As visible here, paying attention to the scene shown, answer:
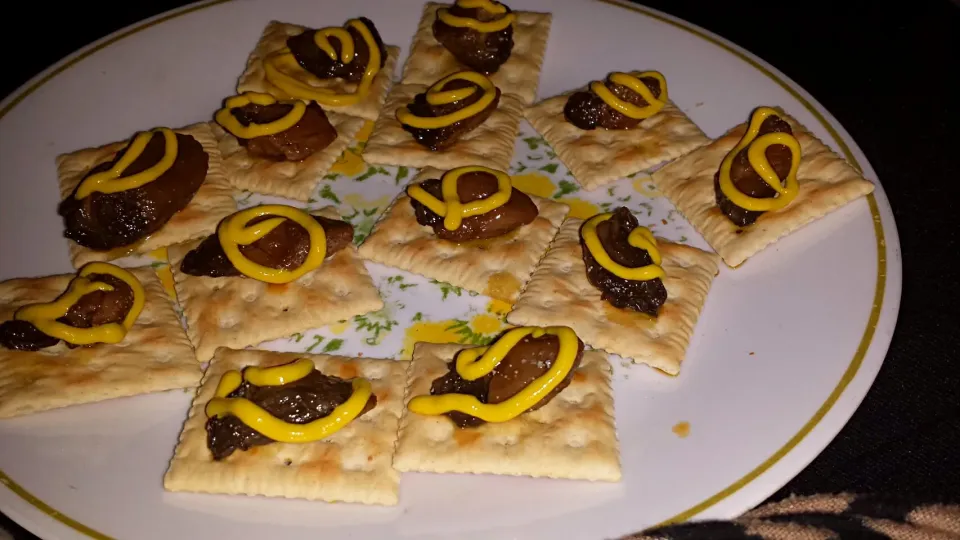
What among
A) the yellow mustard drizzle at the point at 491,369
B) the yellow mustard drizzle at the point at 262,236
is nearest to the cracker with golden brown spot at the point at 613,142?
the yellow mustard drizzle at the point at 491,369

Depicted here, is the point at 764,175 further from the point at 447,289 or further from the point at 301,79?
the point at 301,79

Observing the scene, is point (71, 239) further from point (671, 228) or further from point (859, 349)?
point (859, 349)

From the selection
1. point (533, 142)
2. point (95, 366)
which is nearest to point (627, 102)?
point (533, 142)

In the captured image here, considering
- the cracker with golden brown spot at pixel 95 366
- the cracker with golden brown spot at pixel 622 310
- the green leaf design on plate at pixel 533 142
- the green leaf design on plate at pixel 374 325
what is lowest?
the cracker with golden brown spot at pixel 95 366

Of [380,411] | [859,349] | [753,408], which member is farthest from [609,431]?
[859,349]

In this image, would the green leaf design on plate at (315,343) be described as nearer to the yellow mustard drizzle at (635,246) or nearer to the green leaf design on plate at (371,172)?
the green leaf design on plate at (371,172)
